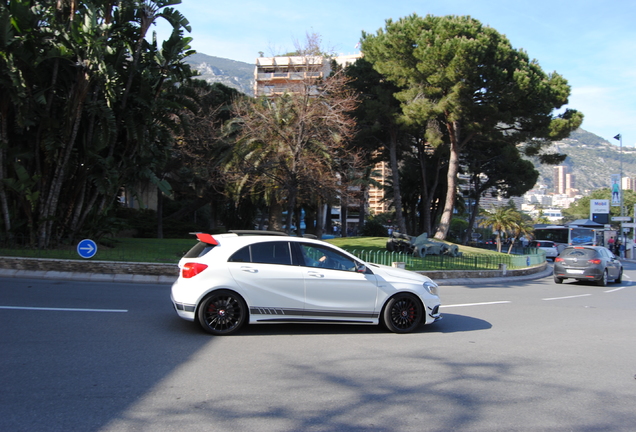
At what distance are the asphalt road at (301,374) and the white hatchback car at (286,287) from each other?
1.12 ft

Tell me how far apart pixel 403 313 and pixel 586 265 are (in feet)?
46.5

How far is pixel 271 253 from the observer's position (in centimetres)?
808

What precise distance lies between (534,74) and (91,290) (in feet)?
96.1

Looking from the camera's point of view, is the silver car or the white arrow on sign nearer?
the white arrow on sign

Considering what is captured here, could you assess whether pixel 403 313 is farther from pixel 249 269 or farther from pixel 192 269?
pixel 192 269

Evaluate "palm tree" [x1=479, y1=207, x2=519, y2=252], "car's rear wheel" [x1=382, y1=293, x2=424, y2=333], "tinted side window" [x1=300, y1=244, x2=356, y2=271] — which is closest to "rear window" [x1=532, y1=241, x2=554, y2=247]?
"palm tree" [x1=479, y1=207, x2=519, y2=252]

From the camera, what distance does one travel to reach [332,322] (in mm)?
8164

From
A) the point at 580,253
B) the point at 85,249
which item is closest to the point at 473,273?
the point at 580,253

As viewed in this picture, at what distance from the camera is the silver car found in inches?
765

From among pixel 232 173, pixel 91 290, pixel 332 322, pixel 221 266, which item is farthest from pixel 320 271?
pixel 232 173

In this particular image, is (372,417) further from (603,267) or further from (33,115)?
(603,267)

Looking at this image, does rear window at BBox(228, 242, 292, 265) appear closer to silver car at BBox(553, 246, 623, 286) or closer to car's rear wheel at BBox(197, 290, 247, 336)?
car's rear wheel at BBox(197, 290, 247, 336)

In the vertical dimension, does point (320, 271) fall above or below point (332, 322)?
above

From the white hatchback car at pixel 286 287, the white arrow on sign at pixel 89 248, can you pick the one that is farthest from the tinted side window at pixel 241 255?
the white arrow on sign at pixel 89 248
